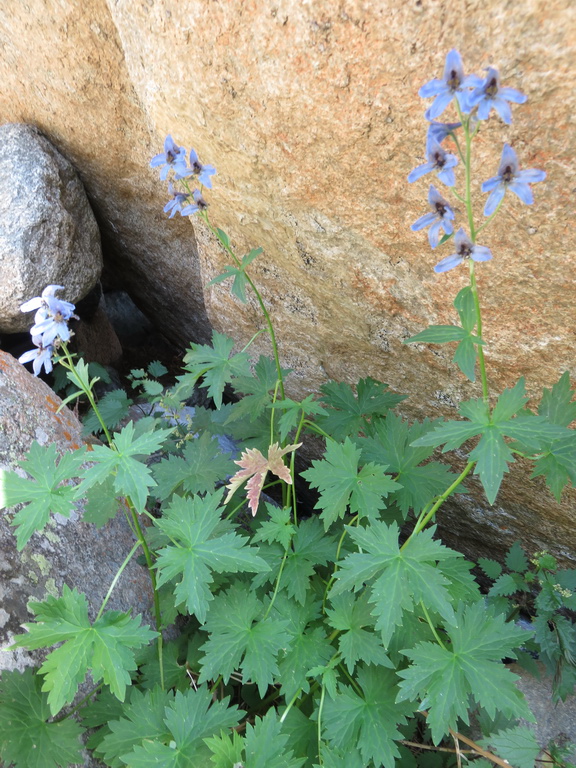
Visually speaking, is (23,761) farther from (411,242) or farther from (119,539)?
(411,242)

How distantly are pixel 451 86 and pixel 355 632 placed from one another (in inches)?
63.8

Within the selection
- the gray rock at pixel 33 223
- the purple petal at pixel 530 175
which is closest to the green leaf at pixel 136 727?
the purple petal at pixel 530 175

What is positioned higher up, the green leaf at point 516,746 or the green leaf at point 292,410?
the green leaf at point 292,410

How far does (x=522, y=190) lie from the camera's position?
4.83 ft

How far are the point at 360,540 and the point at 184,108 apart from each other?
5.89 feet

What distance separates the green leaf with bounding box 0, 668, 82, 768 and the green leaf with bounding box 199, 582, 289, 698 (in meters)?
0.46

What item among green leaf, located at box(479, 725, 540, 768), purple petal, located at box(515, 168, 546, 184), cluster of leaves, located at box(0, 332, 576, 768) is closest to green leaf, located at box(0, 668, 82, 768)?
cluster of leaves, located at box(0, 332, 576, 768)

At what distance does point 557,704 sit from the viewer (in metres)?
Result: 2.23

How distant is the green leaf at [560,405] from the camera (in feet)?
6.09

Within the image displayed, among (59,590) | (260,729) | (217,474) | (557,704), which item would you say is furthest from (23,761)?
(557,704)

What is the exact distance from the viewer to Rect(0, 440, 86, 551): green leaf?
5.83 feet

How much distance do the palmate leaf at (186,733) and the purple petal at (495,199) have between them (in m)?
1.61

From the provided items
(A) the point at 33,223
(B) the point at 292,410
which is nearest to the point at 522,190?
(B) the point at 292,410

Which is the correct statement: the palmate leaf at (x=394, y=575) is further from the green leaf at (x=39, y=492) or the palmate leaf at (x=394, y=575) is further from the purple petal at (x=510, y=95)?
the purple petal at (x=510, y=95)
